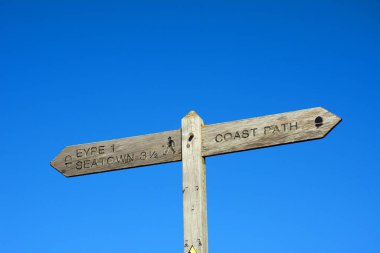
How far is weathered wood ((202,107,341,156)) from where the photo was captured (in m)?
5.39

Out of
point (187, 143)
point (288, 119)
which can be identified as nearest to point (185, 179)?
point (187, 143)

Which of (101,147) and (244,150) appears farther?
(101,147)

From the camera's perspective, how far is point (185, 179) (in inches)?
225

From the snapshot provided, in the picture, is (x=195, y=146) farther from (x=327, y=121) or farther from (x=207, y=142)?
(x=327, y=121)

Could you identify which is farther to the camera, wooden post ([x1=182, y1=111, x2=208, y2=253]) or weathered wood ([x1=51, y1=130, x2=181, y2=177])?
weathered wood ([x1=51, y1=130, x2=181, y2=177])

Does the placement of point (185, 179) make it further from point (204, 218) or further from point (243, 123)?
point (243, 123)

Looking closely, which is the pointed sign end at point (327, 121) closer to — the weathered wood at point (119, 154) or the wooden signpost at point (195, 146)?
the wooden signpost at point (195, 146)

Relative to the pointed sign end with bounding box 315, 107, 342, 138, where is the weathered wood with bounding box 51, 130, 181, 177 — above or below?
above

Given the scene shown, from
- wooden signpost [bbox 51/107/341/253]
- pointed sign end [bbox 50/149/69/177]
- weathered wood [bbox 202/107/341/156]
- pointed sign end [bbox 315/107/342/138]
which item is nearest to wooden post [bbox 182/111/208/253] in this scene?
wooden signpost [bbox 51/107/341/253]

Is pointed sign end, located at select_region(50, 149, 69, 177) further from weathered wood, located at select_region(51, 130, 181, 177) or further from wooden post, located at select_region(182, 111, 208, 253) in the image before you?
wooden post, located at select_region(182, 111, 208, 253)

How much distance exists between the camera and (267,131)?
5582mm

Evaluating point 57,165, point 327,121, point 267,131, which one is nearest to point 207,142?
point 267,131

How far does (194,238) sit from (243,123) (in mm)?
1228

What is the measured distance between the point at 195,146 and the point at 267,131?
2.45 feet
